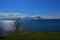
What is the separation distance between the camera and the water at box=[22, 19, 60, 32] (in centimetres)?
190

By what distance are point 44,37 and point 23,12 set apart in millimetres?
471

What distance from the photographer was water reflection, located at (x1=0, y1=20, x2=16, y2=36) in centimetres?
194

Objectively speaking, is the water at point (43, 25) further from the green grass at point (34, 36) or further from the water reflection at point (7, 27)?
the water reflection at point (7, 27)

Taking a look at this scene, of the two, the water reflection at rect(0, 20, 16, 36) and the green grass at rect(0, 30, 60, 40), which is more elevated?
the water reflection at rect(0, 20, 16, 36)

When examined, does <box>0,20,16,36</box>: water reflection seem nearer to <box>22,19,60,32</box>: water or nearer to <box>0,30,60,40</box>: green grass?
<box>0,30,60,40</box>: green grass

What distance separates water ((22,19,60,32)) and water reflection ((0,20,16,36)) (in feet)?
0.64

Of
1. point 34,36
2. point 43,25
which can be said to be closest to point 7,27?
point 34,36

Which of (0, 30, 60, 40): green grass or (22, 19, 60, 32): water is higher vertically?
(22, 19, 60, 32): water

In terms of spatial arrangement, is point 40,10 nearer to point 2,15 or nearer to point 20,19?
point 20,19

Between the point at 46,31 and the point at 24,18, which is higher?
the point at 24,18

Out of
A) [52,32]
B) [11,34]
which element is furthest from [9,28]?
[52,32]

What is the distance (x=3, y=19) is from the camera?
1.95 metres

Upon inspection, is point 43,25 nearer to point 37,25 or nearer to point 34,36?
point 37,25

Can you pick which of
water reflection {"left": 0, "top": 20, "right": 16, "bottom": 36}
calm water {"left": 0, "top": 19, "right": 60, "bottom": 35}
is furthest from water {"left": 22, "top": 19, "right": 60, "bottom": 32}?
water reflection {"left": 0, "top": 20, "right": 16, "bottom": 36}
